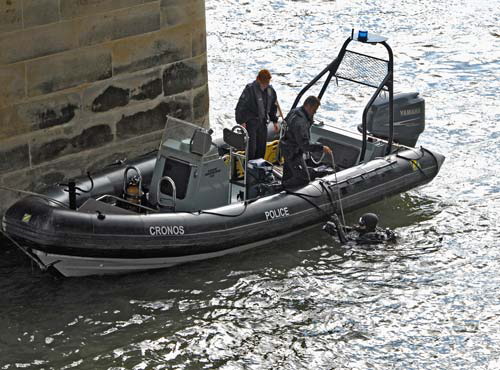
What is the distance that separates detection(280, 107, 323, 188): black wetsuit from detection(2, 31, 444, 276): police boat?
126 millimetres

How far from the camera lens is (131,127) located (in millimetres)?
11258

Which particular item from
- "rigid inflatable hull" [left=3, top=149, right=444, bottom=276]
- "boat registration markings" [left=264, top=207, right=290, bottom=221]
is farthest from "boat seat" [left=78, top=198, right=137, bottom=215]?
"boat registration markings" [left=264, top=207, right=290, bottom=221]

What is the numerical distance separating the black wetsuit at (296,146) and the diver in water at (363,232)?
1.62 feet

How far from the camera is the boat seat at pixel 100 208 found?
959cm

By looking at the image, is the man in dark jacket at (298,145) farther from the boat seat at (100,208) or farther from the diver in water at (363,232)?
the boat seat at (100,208)

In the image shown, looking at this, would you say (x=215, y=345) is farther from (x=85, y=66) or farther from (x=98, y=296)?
(x=85, y=66)

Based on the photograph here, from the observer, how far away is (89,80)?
34.9 feet

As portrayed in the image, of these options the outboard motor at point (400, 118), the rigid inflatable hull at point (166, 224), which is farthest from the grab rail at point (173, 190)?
the outboard motor at point (400, 118)

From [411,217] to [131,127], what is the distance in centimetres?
291

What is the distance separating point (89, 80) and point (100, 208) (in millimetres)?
1549

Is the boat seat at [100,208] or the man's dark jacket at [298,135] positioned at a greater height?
the man's dark jacket at [298,135]

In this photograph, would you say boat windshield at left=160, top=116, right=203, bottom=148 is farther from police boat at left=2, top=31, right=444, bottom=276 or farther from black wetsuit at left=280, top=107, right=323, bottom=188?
black wetsuit at left=280, top=107, right=323, bottom=188

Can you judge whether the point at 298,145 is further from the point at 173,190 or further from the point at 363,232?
the point at 173,190

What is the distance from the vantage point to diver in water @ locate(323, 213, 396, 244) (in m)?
10.5
